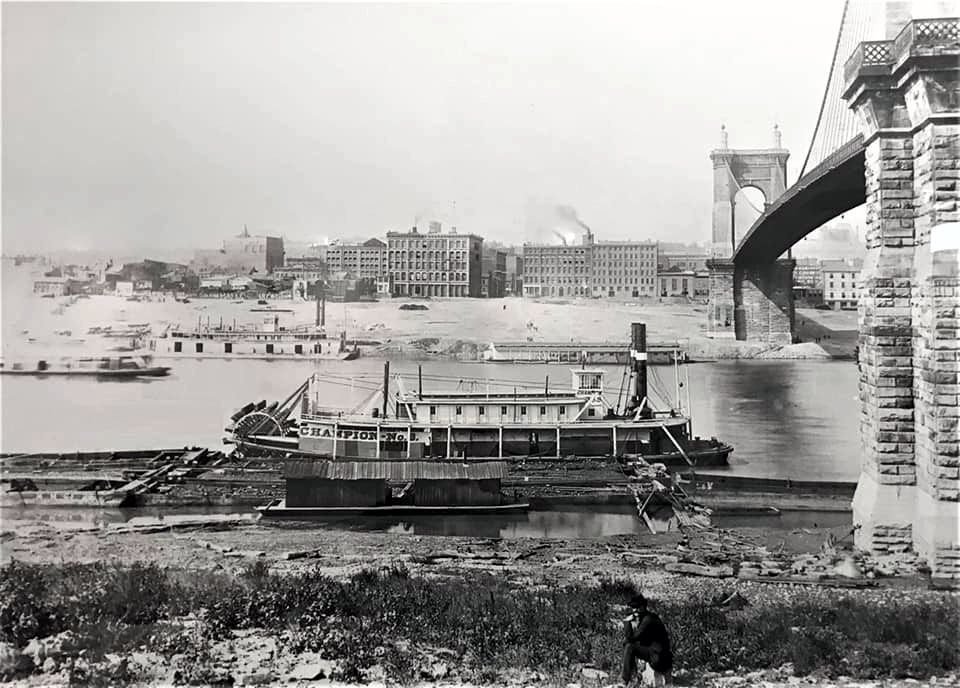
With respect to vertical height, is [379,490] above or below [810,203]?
below

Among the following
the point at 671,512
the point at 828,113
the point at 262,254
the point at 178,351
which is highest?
the point at 828,113

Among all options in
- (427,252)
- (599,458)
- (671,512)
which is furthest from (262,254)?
(671,512)

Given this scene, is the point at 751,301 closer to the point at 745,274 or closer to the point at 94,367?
the point at 745,274

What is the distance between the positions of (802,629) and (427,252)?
84.5ft

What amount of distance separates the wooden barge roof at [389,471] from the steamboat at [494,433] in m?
3.31

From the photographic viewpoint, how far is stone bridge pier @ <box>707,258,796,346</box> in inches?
1305

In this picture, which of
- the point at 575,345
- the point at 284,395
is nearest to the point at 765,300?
the point at 575,345

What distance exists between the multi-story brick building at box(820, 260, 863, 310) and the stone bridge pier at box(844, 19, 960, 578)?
37.6m

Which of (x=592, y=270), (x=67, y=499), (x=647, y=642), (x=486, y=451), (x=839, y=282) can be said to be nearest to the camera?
(x=647, y=642)

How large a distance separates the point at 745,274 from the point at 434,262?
13.0 metres

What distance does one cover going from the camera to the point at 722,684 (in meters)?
4.54

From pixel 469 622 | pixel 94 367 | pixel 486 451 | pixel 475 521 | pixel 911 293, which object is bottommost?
pixel 475 521

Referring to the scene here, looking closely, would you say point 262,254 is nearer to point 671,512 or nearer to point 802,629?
point 671,512

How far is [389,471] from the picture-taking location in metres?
11.3
